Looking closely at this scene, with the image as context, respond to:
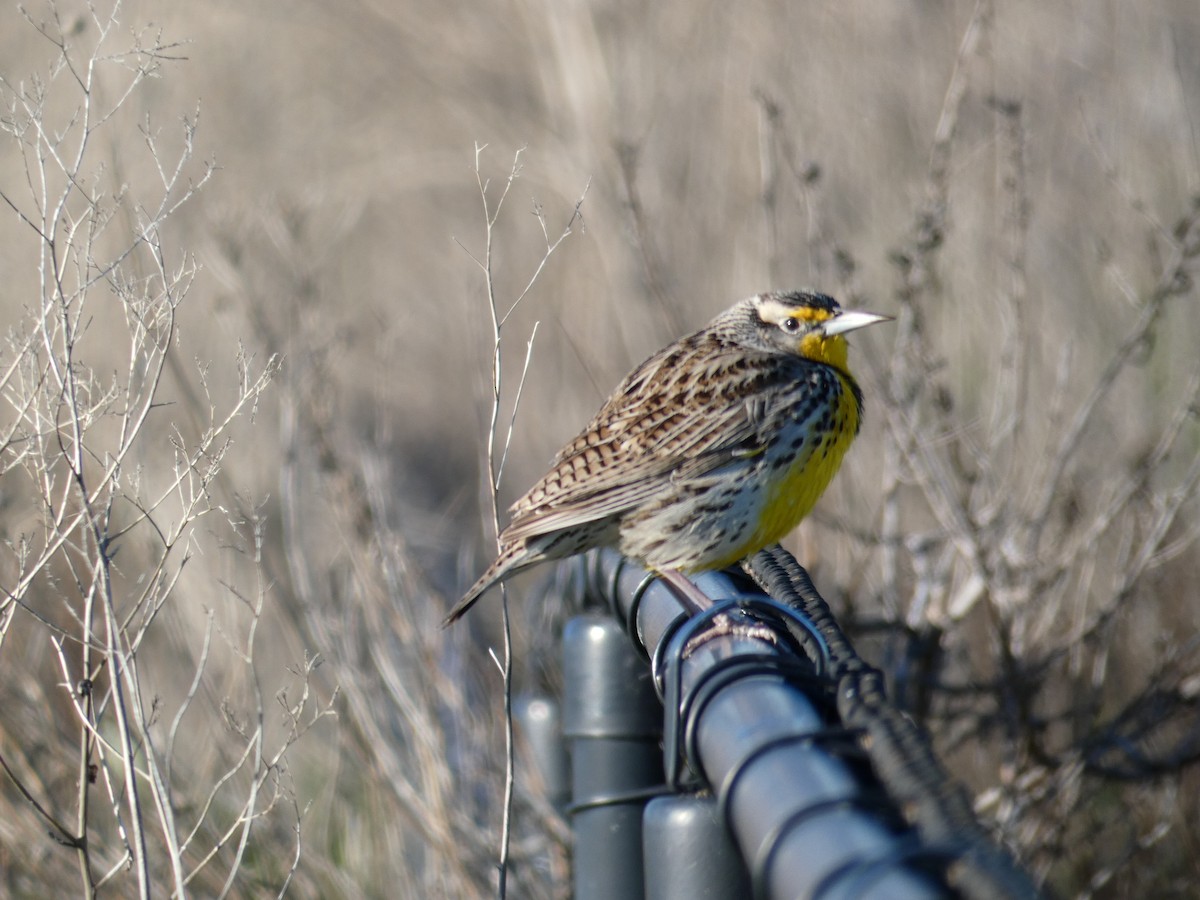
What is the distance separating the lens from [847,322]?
3.23m

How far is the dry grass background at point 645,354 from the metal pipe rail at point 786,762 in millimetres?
609

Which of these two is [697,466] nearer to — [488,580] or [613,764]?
[488,580]

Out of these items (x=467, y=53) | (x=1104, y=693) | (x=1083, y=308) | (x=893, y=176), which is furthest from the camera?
(x=467, y=53)

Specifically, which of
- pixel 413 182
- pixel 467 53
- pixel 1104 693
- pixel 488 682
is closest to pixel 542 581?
pixel 488 682

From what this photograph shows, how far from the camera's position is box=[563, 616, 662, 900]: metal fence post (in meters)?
2.20

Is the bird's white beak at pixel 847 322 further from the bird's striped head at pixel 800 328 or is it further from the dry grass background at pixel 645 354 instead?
the dry grass background at pixel 645 354

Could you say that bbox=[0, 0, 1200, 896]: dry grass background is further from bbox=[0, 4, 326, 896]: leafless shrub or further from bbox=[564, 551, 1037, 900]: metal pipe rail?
bbox=[564, 551, 1037, 900]: metal pipe rail

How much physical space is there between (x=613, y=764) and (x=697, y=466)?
0.89 metres

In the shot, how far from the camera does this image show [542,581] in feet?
14.2

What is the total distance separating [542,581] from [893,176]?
9.03 feet

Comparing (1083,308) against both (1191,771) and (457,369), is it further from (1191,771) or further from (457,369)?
(457,369)

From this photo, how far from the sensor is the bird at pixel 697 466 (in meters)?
2.90

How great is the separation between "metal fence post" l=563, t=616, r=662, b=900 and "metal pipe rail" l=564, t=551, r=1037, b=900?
2cm

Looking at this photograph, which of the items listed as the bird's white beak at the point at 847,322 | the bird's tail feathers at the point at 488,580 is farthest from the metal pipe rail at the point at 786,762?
the bird's white beak at the point at 847,322
